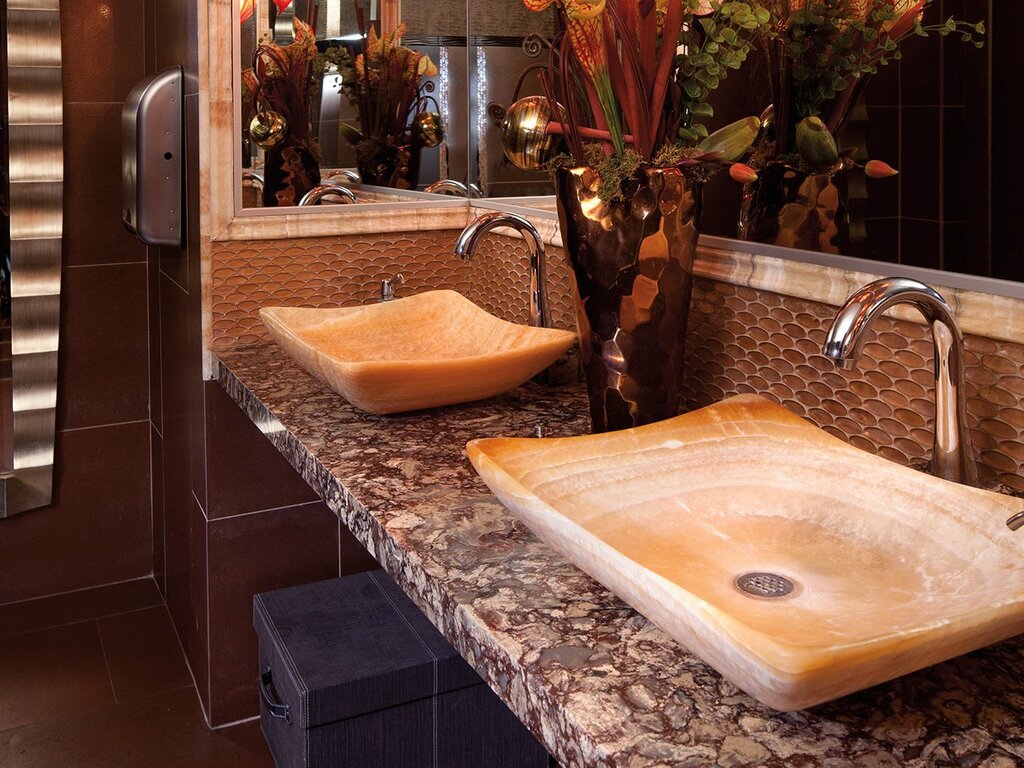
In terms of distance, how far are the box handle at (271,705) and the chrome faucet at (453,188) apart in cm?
107

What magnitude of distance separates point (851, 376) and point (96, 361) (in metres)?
2.11

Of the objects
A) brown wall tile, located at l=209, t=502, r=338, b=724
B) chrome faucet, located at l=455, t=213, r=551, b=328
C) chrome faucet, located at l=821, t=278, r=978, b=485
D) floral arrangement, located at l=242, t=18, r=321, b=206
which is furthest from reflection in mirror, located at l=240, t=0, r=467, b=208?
chrome faucet, located at l=821, t=278, r=978, b=485

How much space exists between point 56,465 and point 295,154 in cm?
120

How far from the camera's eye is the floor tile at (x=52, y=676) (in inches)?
92.0

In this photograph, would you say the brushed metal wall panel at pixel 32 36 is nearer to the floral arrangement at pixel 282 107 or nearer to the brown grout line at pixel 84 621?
the floral arrangement at pixel 282 107

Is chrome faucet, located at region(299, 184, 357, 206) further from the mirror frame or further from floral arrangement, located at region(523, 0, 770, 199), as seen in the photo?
floral arrangement, located at region(523, 0, 770, 199)

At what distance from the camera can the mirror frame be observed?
207cm

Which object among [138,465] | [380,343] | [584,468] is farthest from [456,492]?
[138,465]

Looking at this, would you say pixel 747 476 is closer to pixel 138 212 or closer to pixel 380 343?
pixel 380 343

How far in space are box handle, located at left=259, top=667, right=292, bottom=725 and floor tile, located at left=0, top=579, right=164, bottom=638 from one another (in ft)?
3.25

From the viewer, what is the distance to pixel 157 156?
2.22 meters

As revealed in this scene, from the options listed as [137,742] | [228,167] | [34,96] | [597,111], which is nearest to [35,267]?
[34,96]

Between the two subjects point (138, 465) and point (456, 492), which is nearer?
point (456, 492)

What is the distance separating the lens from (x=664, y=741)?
2.50ft
